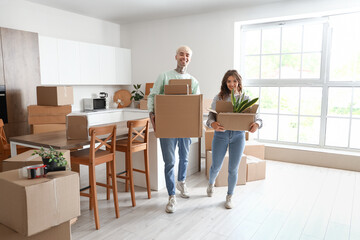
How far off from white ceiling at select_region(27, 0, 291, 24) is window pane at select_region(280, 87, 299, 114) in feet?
4.65

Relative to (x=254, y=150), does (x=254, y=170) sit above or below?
below

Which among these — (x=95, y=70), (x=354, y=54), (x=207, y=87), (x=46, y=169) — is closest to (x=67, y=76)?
(x=95, y=70)

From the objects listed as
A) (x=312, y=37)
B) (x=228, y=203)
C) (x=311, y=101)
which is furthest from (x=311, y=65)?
(x=228, y=203)

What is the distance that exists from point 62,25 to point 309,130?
4493mm

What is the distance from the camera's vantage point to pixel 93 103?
5188mm

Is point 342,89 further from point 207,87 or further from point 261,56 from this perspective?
point 207,87

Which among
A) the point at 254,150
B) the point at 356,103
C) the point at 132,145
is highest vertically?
the point at 356,103

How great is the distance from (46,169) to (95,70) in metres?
3.94

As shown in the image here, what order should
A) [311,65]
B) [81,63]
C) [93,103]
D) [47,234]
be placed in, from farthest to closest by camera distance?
[93,103] → [81,63] → [311,65] → [47,234]

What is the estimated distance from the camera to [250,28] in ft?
15.8

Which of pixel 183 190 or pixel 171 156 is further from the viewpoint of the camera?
pixel 183 190

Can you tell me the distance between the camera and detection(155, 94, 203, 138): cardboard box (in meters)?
2.32

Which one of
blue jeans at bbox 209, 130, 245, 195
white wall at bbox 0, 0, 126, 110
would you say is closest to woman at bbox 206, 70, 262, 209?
blue jeans at bbox 209, 130, 245, 195

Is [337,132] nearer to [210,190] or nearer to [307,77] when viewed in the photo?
[307,77]
